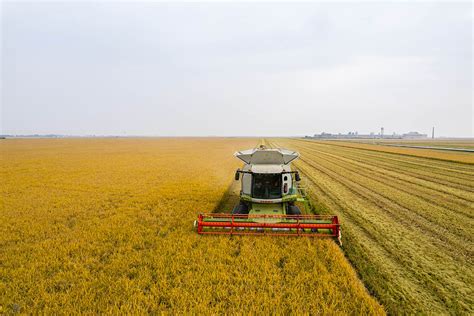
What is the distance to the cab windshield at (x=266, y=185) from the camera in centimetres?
771

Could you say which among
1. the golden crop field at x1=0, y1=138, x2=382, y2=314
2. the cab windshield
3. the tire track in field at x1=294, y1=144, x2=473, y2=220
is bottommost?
the golden crop field at x1=0, y1=138, x2=382, y2=314

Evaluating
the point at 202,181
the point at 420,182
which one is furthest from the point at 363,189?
the point at 202,181

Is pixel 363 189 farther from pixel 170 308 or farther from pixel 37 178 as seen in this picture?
pixel 37 178

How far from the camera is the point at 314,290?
4.28m

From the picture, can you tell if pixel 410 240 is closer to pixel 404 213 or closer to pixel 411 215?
pixel 411 215

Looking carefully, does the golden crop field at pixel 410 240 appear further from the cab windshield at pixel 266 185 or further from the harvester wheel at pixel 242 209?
the harvester wheel at pixel 242 209

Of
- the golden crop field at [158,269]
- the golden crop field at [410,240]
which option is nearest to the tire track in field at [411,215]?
the golden crop field at [410,240]

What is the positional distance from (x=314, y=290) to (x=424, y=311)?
75.1 inches

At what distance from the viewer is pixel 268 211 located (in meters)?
7.37

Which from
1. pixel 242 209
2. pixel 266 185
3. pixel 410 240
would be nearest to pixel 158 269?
pixel 242 209

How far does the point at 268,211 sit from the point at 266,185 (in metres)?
1.01

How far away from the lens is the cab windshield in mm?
7714

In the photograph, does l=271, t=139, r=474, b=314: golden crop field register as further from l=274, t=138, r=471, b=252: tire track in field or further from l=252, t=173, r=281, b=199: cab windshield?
l=252, t=173, r=281, b=199: cab windshield

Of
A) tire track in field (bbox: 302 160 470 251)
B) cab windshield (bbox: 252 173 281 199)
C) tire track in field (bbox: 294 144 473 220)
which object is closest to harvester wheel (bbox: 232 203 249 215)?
Result: cab windshield (bbox: 252 173 281 199)
